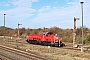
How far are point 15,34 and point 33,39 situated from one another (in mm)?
41050

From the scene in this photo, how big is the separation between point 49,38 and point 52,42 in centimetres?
118

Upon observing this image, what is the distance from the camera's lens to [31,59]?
1611cm

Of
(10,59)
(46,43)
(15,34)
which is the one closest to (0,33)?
(15,34)

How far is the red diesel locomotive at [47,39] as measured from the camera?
3088 cm

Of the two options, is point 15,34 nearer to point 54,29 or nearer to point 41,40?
point 54,29

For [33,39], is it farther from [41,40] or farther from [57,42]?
[57,42]

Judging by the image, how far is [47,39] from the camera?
108 ft

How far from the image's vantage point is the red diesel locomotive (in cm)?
3088

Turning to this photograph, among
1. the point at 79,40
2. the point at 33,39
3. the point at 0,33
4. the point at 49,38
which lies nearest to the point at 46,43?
the point at 49,38

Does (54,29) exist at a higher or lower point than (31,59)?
higher

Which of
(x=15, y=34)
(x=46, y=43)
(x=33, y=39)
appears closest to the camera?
(x=46, y=43)

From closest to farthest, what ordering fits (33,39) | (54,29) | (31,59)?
(31,59), (33,39), (54,29)

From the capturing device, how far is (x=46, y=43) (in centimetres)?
3316

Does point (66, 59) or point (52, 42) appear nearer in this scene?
point (66, 59)
